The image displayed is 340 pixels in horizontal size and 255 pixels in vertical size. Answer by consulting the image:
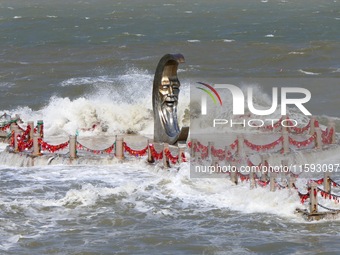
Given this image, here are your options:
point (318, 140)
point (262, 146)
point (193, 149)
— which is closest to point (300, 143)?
point (318, 140)

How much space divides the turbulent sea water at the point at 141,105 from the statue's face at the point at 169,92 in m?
2.68

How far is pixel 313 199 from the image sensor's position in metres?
22.7

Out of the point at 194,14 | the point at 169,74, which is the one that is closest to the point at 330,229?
the point at 169,74

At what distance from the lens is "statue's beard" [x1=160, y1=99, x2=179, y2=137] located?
101 feet

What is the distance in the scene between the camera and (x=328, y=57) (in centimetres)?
5916

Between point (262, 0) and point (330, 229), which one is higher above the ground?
point (262, 0)

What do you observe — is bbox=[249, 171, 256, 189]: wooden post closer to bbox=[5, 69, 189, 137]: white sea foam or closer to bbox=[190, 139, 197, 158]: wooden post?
bbox=[190, 139, 197, 158]: wooden post

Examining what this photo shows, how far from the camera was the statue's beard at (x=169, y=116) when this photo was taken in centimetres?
3067

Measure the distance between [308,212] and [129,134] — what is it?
42.1 ft

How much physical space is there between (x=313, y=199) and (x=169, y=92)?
9.13 meters

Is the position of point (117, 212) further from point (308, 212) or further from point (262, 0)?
point (262, 0)

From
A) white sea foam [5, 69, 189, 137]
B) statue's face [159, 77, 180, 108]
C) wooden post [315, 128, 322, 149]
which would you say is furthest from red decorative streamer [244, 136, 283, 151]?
white sea foam [5, 69, 189, 137]

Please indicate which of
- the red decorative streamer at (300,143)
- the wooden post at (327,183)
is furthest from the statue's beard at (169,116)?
the wooden post at (327,183)

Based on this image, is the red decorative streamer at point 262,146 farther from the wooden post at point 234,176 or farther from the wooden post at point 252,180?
the wooden post at point 252,180
